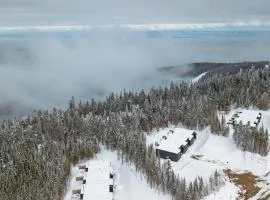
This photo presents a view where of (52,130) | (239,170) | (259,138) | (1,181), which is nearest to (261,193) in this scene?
(239,170)

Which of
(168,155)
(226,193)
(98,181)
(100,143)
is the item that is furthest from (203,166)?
(100,143)

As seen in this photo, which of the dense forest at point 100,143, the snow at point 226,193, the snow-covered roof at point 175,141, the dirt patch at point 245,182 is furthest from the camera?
the snow-covered roof at point 175,141

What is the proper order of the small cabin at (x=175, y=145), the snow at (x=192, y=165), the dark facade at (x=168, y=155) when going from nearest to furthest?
the snow at (x=192, y=165), the dark facade at (x=168, y=155), the small cabin at (x=175, y=145)

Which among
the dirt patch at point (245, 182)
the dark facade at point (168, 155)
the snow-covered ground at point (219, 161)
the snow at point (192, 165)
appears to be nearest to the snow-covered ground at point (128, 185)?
the dark facade at point (168, 155)

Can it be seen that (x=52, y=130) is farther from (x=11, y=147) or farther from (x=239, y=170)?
(x=239, y=170)

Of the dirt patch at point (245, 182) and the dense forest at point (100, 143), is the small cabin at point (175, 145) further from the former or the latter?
the dirt patch at point (245, 182)

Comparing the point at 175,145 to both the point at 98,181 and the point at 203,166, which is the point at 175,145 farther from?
the point at 98,181

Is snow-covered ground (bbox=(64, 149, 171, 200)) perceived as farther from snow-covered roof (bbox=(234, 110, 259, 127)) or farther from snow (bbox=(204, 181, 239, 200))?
snow-covered roof (bbox=(234, 110, 259, 127))

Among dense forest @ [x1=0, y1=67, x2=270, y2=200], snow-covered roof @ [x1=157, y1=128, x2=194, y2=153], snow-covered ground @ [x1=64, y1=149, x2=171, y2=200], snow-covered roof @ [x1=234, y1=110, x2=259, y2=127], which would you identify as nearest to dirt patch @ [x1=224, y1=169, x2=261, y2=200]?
dense forest @ [x1=0, y1=67, x2=270, y2=200]
